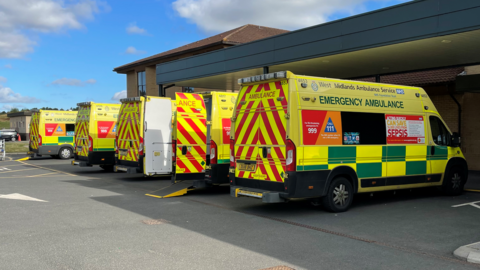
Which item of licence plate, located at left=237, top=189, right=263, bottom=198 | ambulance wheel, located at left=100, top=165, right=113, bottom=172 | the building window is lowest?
ambulance wheel, located at left=100, top=165, right=113, bottom=172

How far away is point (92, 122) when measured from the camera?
16.9 meters

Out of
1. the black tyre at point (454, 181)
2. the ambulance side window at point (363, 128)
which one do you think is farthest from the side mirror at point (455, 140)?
the ambulance side window at point (363, 128)

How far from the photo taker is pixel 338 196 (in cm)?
877

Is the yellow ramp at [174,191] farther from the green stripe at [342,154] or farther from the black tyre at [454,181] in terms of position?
the black tyre at [454,181]

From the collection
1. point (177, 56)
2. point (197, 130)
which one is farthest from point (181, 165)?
point (177, 56)

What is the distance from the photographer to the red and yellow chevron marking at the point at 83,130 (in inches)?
680

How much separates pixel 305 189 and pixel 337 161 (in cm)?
97

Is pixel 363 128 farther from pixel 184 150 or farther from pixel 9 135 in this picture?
pixel 9 135

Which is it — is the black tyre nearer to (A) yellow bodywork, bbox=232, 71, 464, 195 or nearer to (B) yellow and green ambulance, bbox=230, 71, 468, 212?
(B) yellow and green ambulance, bbox=230, 71, 468, 212

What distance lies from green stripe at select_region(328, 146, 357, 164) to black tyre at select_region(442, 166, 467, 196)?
324 cm

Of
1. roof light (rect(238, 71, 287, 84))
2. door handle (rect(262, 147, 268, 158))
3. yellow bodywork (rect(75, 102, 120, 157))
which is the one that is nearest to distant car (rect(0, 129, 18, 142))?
yellow bodywork (rect(75, 102, 120, 157))

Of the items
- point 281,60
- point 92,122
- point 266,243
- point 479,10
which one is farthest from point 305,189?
point 92,122

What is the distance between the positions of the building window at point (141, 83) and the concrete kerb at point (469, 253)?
31.9 metres

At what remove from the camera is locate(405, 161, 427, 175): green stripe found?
9984 mm
